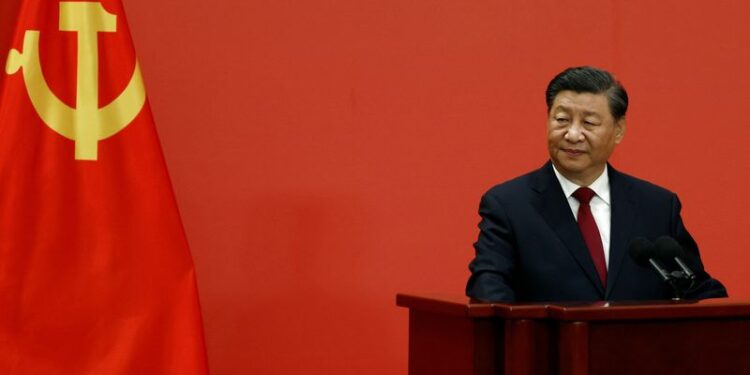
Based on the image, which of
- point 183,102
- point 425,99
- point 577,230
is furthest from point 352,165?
point 577,230

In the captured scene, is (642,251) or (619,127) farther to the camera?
(619,127)

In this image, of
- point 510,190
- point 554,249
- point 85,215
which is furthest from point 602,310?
point 85,215

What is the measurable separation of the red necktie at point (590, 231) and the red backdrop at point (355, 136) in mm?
877

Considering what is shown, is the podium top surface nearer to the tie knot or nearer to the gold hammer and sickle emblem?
the tie knot

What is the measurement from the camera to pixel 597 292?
7.39ft

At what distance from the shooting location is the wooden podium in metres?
1.76

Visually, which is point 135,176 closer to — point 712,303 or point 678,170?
point 712,303

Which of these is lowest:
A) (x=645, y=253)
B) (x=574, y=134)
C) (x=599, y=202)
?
(x=645, y=253)

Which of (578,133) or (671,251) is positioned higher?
(578,133)

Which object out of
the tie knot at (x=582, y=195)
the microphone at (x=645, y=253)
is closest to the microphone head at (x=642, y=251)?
the microphone at (x=645, y=253)

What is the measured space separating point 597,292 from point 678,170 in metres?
1.30

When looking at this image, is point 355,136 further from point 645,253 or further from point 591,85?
point 645,253

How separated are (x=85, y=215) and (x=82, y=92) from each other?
28 centimetres

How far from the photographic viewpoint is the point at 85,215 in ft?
8.34
